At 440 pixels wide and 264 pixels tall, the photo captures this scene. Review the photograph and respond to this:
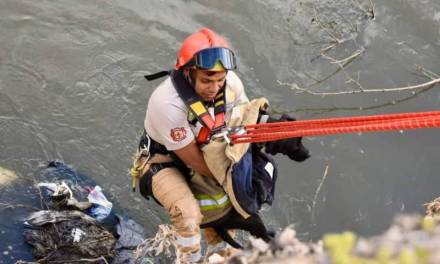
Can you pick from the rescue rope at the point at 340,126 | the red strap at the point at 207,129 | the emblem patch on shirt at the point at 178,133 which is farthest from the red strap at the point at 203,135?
the rescue rope at the point at 340,126

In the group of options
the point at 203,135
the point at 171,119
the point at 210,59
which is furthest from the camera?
the point at 203,135

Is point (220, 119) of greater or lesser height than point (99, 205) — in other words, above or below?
above

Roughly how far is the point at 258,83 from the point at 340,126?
416cm

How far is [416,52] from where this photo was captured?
22.0ft

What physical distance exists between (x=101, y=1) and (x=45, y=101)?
1.60m

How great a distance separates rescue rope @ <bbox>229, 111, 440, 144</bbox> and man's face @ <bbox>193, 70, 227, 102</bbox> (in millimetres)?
308

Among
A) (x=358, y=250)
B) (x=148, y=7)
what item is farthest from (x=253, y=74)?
(x=358, y=250)

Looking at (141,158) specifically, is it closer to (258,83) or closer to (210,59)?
(210,59)

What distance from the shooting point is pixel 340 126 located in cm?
237

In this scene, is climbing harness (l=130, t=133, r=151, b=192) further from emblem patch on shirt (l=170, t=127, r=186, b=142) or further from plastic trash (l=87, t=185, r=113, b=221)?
plastic trash (l=87, t=185, r=113, b=221)

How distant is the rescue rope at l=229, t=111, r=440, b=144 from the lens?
204 centimetres

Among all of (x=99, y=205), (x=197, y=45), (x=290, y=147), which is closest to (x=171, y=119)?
(x=197, y=45)

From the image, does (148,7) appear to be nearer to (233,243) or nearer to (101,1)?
(101,1)

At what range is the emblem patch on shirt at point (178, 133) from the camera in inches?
130
